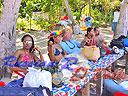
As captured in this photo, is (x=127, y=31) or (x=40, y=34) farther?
(x=40, y=34)

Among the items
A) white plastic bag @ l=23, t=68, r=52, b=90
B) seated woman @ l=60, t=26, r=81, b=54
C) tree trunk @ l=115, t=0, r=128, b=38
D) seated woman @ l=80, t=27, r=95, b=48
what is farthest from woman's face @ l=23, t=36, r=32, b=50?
tree trunk @ l=115, t=0, r=128, b=38

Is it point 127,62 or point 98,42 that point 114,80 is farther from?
point 127,62

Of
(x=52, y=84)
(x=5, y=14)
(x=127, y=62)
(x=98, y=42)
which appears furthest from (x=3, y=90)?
(x=127, y=62)

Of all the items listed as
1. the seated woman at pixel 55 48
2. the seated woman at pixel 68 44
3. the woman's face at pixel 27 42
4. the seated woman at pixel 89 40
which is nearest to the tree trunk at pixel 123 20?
the seated woman at pixel 89 40

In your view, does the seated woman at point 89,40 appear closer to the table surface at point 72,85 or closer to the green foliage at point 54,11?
the table surface at point 72,85

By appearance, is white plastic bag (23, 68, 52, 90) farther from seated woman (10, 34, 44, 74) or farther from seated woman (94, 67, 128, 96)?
seated woman (94, 67, 128, 96)

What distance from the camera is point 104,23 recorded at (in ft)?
57.9

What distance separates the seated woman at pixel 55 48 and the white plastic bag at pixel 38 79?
148 centimetres

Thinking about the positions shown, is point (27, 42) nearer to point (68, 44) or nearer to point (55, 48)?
point (55, 48)

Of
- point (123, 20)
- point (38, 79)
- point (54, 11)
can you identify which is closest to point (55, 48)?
point (38, 79)

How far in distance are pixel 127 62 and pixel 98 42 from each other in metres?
1.14

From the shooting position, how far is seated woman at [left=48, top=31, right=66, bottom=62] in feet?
15.4

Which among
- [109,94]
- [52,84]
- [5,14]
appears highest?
[5,14]

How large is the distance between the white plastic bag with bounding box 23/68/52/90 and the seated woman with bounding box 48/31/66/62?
58.3 inches
